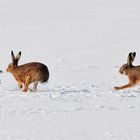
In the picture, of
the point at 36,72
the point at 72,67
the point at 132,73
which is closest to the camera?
the point at 36,72

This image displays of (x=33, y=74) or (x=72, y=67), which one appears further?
(x=72, y=67)

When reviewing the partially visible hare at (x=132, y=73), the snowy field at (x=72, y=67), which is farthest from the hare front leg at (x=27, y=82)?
the partially visible hare at (x=132, y=73)

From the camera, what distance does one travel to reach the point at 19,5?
31609 millimetres

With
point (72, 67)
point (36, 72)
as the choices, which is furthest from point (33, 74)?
point (72, 67)

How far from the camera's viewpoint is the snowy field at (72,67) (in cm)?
755

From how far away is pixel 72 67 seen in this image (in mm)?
15484

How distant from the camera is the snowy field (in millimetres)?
7551

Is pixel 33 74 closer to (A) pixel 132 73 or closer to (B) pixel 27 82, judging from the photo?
(B) pixel 27 82

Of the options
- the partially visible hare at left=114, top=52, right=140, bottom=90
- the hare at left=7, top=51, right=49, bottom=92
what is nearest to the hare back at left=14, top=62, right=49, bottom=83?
the hare at left=7, top=51, right=49, bottom=92

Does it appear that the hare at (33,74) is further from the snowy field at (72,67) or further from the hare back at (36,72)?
the snowy field at (72,67)

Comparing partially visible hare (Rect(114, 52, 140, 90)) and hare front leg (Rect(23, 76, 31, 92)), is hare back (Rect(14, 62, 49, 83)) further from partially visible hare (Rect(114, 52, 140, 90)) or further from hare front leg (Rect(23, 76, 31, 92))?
partially visible hare (Rect(114, 52, 140, 90))

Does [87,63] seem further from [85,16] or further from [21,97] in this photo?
[85,16]

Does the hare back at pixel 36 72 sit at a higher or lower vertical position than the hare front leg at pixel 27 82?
higher

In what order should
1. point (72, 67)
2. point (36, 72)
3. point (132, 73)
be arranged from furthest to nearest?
point (72, 67)
point (132, 73)
point (36, 72)
